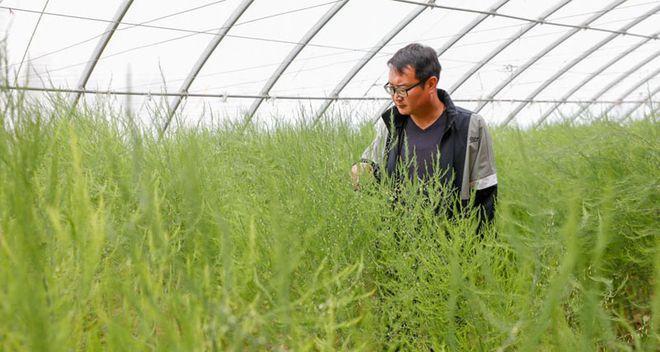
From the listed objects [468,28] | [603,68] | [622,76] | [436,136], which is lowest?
[436,136]

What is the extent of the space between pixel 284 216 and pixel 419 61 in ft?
4.69

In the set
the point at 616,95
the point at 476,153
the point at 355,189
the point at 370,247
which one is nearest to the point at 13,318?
the point at 370,247

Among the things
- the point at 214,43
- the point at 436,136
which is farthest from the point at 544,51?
the point at 436,136

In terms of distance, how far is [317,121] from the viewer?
2.08 m

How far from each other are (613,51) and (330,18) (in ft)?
23.5

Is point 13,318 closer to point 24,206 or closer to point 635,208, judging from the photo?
point 24,206

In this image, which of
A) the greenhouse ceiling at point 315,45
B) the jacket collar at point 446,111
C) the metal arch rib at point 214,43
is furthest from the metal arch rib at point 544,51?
the jacket collar at point 446,111

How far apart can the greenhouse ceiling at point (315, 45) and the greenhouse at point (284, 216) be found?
0.05 metres

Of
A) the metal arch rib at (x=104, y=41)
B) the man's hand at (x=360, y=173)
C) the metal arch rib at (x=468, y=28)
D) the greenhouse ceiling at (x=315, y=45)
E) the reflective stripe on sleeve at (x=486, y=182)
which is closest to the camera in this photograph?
the man's hand at (x=360, y=173)

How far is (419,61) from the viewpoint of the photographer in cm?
218

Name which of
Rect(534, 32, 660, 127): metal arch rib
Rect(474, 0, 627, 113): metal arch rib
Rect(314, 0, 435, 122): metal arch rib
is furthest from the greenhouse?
Rect(534, 32, 660, 127): metal arch rib

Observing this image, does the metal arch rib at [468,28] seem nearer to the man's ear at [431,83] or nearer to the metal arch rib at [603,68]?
the metal arch rib at [603,68]

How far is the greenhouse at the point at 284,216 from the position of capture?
2.03 feet

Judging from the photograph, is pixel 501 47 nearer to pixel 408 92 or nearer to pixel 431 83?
pixel 431 83
